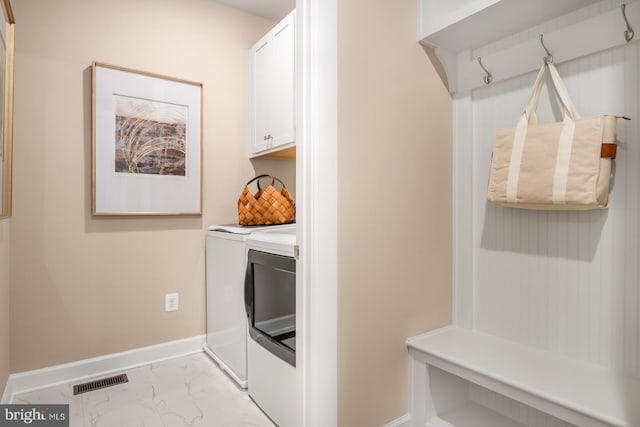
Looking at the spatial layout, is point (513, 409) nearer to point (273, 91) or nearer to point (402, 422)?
point (402, 422)

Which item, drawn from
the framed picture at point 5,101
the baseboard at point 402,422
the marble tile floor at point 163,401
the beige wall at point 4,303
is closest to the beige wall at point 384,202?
the baseboard at point 402,422

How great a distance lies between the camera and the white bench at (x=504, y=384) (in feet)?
3.57

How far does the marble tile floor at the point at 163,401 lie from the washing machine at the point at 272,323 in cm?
13

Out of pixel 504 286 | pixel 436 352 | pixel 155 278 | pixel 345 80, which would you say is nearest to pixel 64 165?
pixel 155 278

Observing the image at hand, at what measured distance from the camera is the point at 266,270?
1.76 metres

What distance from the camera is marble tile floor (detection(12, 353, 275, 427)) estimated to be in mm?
1673

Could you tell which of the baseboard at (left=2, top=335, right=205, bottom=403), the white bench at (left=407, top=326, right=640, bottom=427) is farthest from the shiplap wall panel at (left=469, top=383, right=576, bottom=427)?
the baseboard at (left=2, top=335, right=205, bottom=403)

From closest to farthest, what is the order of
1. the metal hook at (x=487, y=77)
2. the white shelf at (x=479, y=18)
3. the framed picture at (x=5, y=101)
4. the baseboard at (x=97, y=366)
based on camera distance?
the white shelf at (x=479, y=18)
the framed picture at (x=5, y=101)
the metal hook at (x=487, y=77)
the baseboard at (x=97, y=366)

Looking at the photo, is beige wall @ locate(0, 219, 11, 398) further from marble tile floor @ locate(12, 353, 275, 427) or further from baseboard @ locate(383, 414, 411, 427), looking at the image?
baseboard @ locate(383, 414, 411, 427)

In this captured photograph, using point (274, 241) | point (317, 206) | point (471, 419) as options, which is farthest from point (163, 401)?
point (471, 419)

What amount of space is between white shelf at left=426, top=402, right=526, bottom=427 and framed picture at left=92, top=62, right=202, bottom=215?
1850 millimetres

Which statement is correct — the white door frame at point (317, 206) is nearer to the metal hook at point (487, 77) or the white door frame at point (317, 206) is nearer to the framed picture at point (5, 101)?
the metal hook at point (487, 77)

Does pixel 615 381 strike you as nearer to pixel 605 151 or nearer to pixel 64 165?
pixel 605 151

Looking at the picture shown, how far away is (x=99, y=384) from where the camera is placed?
6.57 feet
